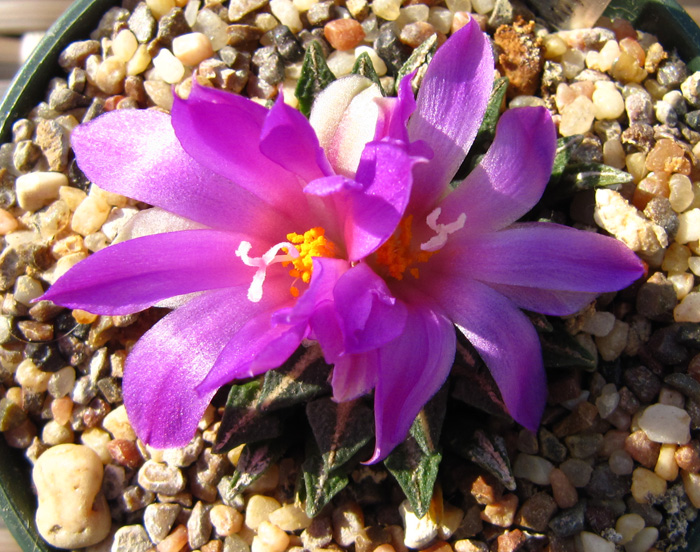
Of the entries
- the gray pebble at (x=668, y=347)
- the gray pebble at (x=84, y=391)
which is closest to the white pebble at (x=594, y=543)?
the gray pebble at (x=668, y=347)

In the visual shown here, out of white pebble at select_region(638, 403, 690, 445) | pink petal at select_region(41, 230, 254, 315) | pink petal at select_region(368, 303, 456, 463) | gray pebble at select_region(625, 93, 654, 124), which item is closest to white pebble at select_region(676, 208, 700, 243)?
gray pebble at select_region(625, 93, 654, 124)

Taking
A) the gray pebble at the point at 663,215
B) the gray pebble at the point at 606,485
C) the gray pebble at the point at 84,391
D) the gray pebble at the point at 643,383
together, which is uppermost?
the gray pebble at the point at 663,215

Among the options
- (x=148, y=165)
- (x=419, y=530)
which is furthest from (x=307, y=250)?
(x=419, y=530)

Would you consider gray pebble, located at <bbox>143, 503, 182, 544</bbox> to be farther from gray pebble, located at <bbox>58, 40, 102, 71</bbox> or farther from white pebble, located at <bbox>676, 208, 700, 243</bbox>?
white pebble, located at <bbox>676, 208, 700, 243</bbox>

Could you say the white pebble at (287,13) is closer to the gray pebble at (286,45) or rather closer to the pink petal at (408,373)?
the gray pebble at (286,45)

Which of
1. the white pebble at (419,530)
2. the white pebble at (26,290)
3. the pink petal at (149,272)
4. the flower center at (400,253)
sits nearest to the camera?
the pink petal at (149,272)

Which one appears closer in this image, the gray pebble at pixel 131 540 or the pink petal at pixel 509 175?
the pink petal at pixel 509 175

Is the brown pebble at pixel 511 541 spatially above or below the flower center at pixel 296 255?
below

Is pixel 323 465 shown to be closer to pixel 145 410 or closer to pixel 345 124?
pixel 145 410
